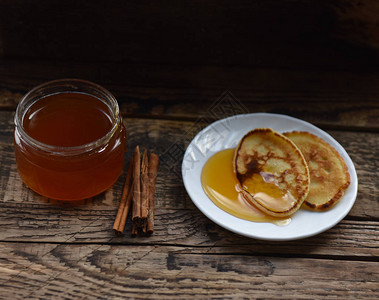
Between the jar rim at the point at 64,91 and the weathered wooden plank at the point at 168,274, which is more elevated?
the jar rim at the point at 64,91

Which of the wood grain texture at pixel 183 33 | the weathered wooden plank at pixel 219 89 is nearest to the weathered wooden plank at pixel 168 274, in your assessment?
the weathered wooden plank at pixel 219 89

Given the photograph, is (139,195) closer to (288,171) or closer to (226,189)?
(226,189)

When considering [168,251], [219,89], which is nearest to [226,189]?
[168,251]

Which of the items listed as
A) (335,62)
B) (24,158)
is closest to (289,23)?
(335,62)

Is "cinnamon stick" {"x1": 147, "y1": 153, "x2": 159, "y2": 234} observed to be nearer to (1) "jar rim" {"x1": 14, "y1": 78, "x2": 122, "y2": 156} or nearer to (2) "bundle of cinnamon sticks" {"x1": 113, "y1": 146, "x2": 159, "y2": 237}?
(2) "bundle of cinnamon sticks" {"x1": 113, "y1": 146, "x2": 159, "y2": 237}

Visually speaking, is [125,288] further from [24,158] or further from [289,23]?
[289,23]

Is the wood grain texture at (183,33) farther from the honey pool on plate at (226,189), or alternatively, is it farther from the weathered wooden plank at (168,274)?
the weathered wooden plank at (168,274)
